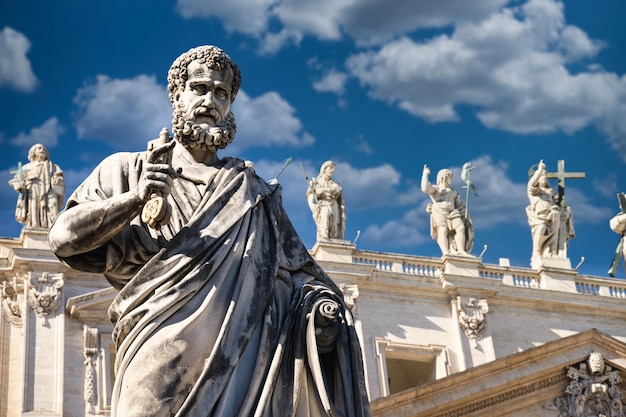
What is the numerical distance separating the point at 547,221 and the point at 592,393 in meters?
4.24

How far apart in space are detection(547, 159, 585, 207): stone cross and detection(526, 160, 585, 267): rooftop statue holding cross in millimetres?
14

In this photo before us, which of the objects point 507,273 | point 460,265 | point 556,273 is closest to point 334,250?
point 460,265

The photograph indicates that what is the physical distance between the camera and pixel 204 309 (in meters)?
5.94

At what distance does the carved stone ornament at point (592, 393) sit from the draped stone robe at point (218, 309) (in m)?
29.7

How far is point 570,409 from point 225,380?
30275mm

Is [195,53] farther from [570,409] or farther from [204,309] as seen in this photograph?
[570,409]

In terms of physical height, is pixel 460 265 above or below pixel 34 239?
below

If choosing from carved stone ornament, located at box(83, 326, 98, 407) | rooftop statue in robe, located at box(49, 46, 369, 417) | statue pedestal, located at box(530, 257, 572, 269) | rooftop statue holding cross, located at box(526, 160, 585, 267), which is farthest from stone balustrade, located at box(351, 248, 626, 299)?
rooftop statue in robe, located at box(49, 46, 369, 417)

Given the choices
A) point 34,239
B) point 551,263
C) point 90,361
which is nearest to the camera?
point 90,361

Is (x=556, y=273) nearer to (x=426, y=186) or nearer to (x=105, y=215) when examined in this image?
(x=426, y=186)

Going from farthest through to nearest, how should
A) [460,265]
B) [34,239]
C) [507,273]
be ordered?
[507,273] → [460,265] → [34,239]

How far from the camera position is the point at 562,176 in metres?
39.3

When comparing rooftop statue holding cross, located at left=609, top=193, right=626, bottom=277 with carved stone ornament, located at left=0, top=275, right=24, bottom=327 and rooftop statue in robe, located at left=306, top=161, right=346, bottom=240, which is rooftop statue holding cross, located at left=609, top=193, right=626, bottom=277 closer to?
rooftop statue in robe, located at left=306, top=161, right=346, bottom=240

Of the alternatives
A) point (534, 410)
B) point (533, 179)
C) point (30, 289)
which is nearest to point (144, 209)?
point (30, 289)
